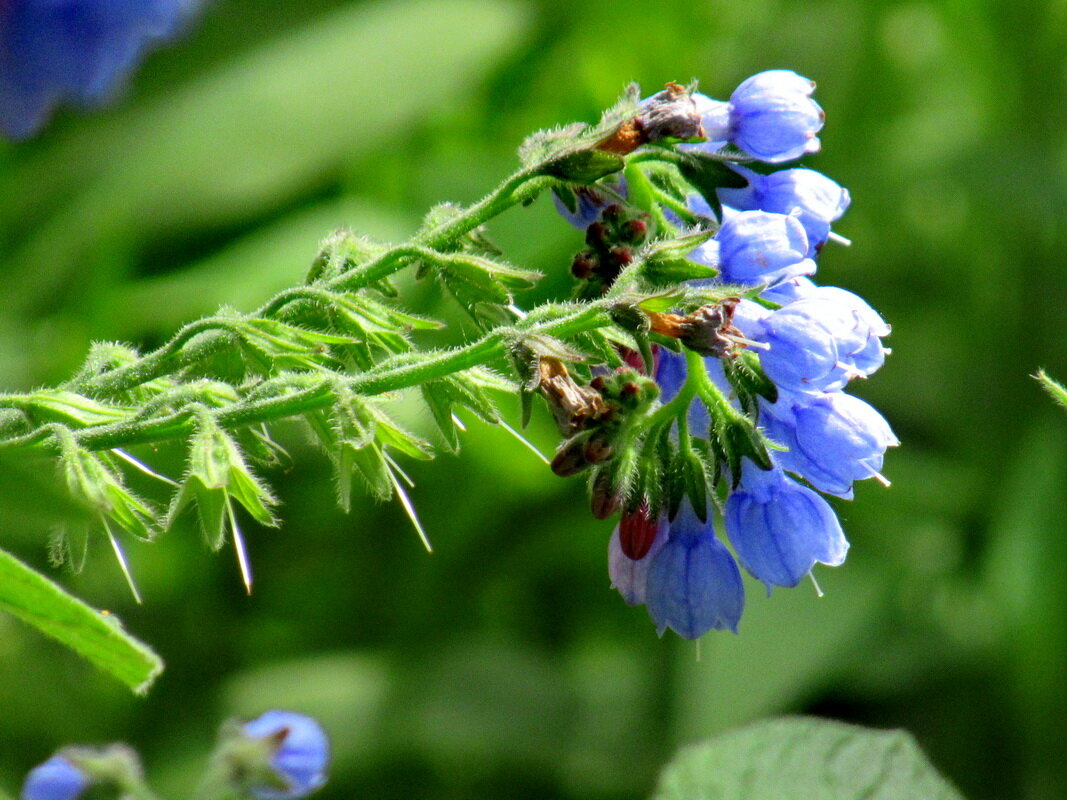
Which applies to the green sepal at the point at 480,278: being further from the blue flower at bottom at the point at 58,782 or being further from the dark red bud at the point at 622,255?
the blue flower at bottom at the point at 58,782

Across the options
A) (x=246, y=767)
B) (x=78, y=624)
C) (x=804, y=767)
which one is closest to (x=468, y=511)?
(x=804, y=767)

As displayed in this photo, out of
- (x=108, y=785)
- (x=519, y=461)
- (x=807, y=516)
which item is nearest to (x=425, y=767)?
(x=519, y=461)

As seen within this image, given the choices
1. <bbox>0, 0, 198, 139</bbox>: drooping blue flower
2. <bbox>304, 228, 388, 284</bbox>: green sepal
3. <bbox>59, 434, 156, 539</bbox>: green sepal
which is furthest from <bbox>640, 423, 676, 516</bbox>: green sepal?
<bbox>0, 0, 198, 139</bbox>: drooping blue flower

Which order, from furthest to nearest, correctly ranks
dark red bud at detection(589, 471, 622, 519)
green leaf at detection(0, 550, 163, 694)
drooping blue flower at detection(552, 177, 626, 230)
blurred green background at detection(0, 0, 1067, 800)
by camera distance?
1. blurred green background at detection(0, 0, 1067, 800)
2. drooping blue flower at detection(552, 177, 626, 230)
3. dark red bud at detection(589, 471, 622, 519)
4. green leaf at detection(0, 550, 163, 694)

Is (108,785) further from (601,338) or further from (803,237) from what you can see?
(803,237)

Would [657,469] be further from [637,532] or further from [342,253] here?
[342,253]

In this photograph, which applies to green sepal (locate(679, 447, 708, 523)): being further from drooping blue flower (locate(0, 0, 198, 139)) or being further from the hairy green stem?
drooping blue flower (locate(0, 0, 198, 139))

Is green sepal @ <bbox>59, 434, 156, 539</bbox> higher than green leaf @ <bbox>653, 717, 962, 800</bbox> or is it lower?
higher
